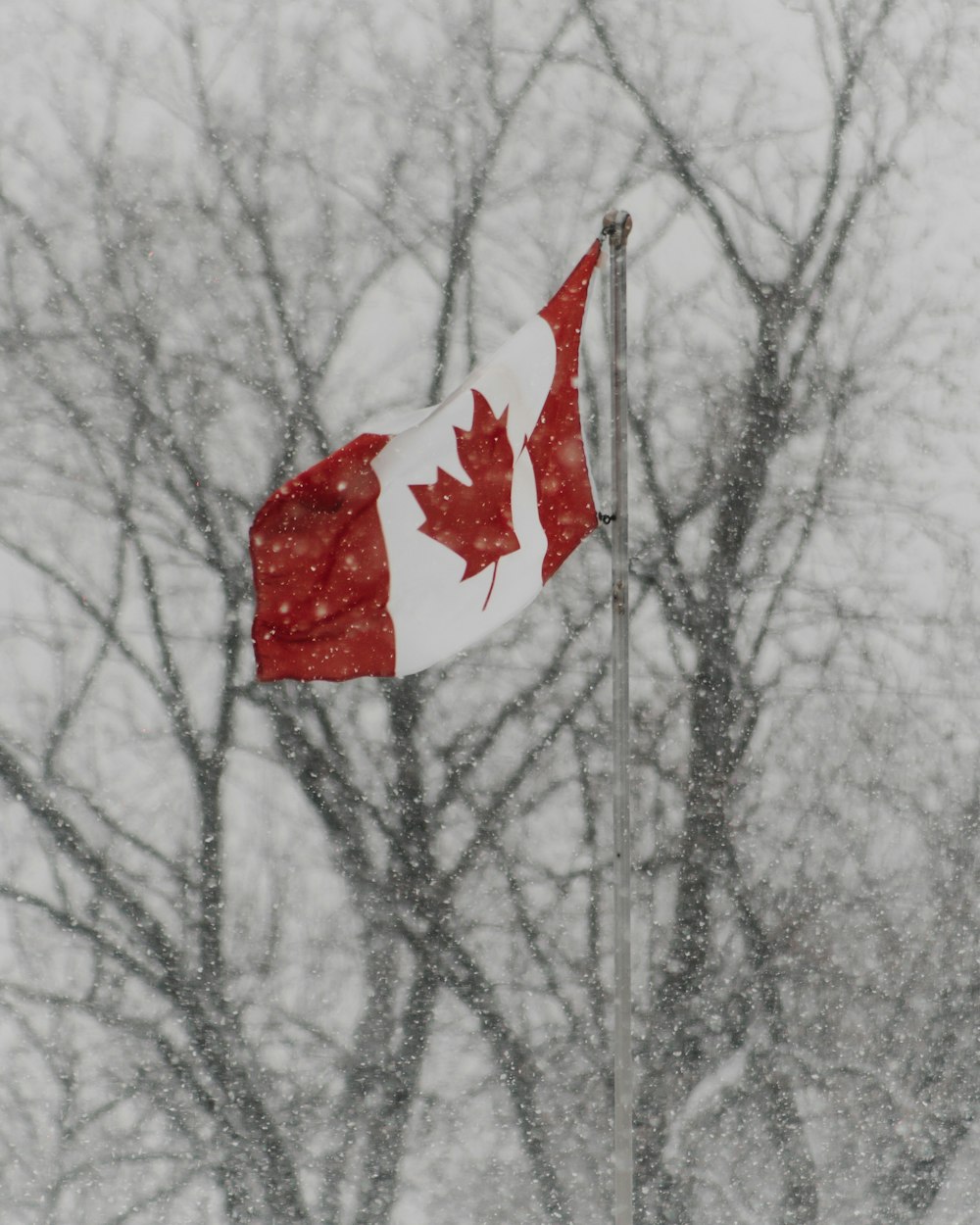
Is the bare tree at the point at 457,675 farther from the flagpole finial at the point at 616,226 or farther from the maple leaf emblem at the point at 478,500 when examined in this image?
the flagpole finial at the point at 616,226

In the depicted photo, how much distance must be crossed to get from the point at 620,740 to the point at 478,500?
0.64 meters

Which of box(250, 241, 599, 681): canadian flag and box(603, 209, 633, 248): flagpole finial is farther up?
box(603, 209, 633, 248): flagpole finial

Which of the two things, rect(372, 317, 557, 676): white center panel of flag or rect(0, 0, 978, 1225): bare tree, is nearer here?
rect(372, 317, 557, 676): white center panel of flag

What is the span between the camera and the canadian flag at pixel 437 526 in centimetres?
271

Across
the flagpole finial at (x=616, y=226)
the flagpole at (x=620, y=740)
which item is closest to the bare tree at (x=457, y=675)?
the flagpole at (x=620, y=740)

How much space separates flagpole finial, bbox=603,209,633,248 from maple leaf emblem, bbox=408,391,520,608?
18.9 inches

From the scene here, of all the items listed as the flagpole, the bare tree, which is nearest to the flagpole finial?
the flagpole

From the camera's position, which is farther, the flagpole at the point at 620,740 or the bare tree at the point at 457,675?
the bare tree at the point at 457,675

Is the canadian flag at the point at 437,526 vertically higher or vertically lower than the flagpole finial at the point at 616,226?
lower

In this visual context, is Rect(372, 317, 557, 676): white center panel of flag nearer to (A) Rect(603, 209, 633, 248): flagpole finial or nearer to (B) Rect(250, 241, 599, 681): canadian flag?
(B) Rect(250, 241, 599, 681): canadian flag

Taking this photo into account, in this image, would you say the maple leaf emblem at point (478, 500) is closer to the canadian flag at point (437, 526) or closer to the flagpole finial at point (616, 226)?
the canadian flag at point (437, 526)

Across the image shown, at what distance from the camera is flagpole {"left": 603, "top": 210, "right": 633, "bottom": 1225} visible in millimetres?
2689

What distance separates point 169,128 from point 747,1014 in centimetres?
452

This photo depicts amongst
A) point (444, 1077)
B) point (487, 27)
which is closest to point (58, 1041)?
point (444, 1077)
